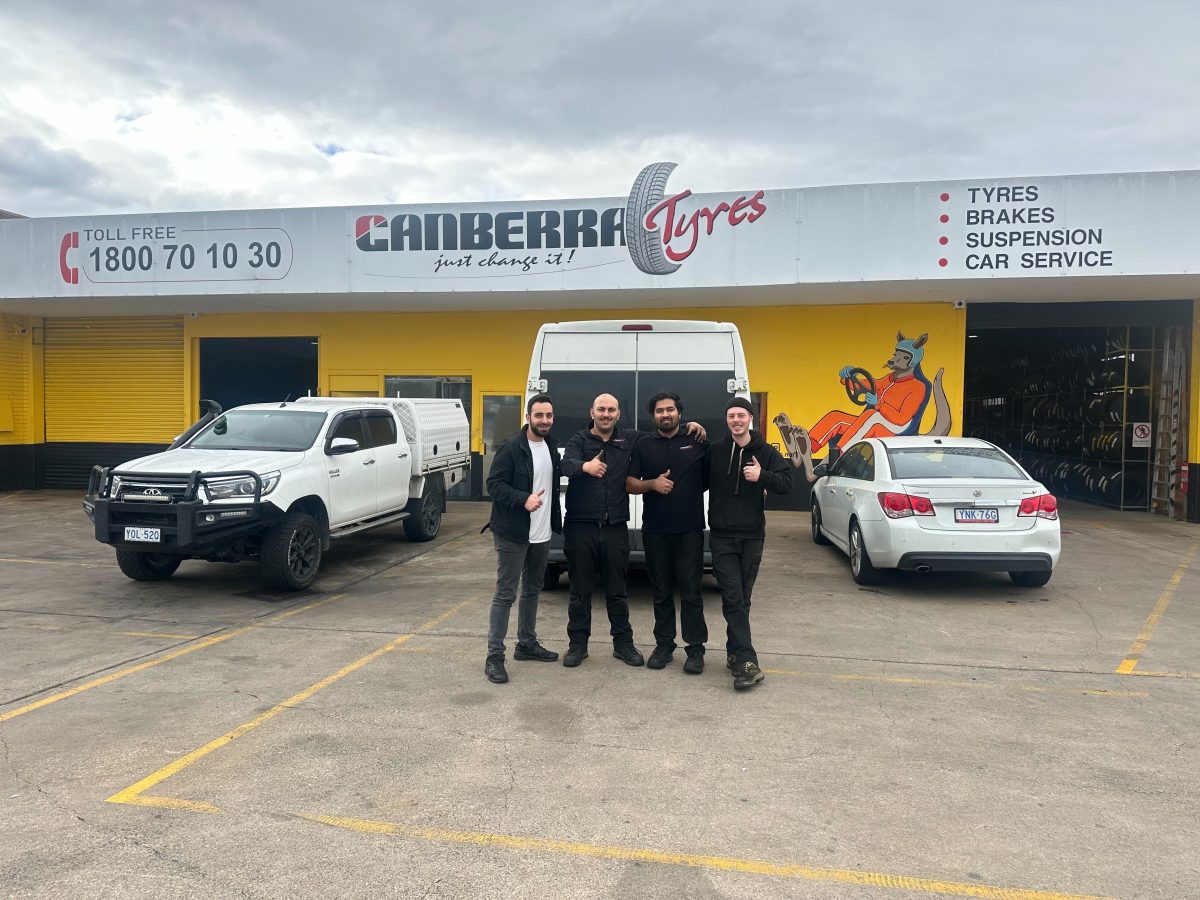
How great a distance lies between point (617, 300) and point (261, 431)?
23.4ft

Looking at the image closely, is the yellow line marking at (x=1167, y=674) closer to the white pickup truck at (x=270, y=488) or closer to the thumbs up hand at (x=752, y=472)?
the thumbs up hand at (x=752, y=472)

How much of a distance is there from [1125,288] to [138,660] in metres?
14.2

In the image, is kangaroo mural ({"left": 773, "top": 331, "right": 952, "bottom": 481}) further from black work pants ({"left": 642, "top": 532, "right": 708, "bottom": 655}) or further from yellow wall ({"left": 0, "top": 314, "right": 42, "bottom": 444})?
yellow wall ({"left": 0, "top": 314, "right": 42, "bottom": 444})

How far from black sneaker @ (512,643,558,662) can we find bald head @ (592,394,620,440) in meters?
1.53

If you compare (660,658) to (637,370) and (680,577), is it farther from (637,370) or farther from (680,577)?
(637,370)

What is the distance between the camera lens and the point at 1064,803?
364 cm

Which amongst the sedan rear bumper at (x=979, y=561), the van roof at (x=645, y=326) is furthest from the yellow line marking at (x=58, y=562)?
the sedan rear bumper at (x=979, y=561)

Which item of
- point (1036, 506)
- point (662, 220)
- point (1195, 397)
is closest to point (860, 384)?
point (662, 220)

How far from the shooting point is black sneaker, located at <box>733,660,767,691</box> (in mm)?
5082

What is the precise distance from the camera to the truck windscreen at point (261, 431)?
343 inches

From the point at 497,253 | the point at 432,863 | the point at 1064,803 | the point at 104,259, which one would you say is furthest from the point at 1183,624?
the point at 104,259

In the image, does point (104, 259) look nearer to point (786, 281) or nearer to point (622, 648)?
point (786, 281)

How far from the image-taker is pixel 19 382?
1745cm

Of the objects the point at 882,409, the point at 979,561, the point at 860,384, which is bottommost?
the point at 979,561
